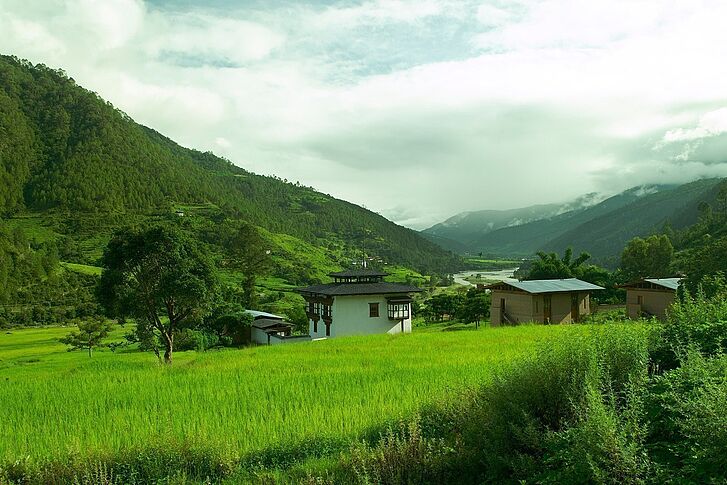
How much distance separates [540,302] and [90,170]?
12381cm

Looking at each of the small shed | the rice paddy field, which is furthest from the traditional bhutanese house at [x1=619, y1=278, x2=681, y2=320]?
the small shed

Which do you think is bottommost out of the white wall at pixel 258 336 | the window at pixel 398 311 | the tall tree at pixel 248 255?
the white wall at pixel 258 336

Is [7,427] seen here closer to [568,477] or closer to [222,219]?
[568,477]

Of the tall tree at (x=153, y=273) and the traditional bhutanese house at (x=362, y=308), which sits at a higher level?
the tall tree at (x=153, y=273)

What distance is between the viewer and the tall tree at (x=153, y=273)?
2433 centimetres

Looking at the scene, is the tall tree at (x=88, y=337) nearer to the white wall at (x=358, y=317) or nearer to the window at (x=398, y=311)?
the white wall at (x=358, y=317)

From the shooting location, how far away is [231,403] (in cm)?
1095

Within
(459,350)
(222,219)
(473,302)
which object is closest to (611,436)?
(459,350)

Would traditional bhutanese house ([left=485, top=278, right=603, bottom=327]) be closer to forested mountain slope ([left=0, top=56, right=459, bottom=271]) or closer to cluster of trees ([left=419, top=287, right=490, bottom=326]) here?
cluster of trees ([left=419, top=287, right=490, bottom=326])

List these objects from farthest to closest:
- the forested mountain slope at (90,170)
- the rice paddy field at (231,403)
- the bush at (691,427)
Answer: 1. the forested mountain slope at (90,170)
2. the rice paddy field at (231,403)
3. the bush at (691,427)

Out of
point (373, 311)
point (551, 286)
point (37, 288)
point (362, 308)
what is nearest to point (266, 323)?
point (362, 308)

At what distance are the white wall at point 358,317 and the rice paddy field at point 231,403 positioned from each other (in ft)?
81.4

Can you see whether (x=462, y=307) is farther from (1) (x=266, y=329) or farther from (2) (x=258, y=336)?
(2) (x=258, y=336)

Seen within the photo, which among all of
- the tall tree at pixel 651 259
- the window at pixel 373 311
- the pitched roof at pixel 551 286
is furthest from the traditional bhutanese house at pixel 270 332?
the tall tree at pixel 651 259
